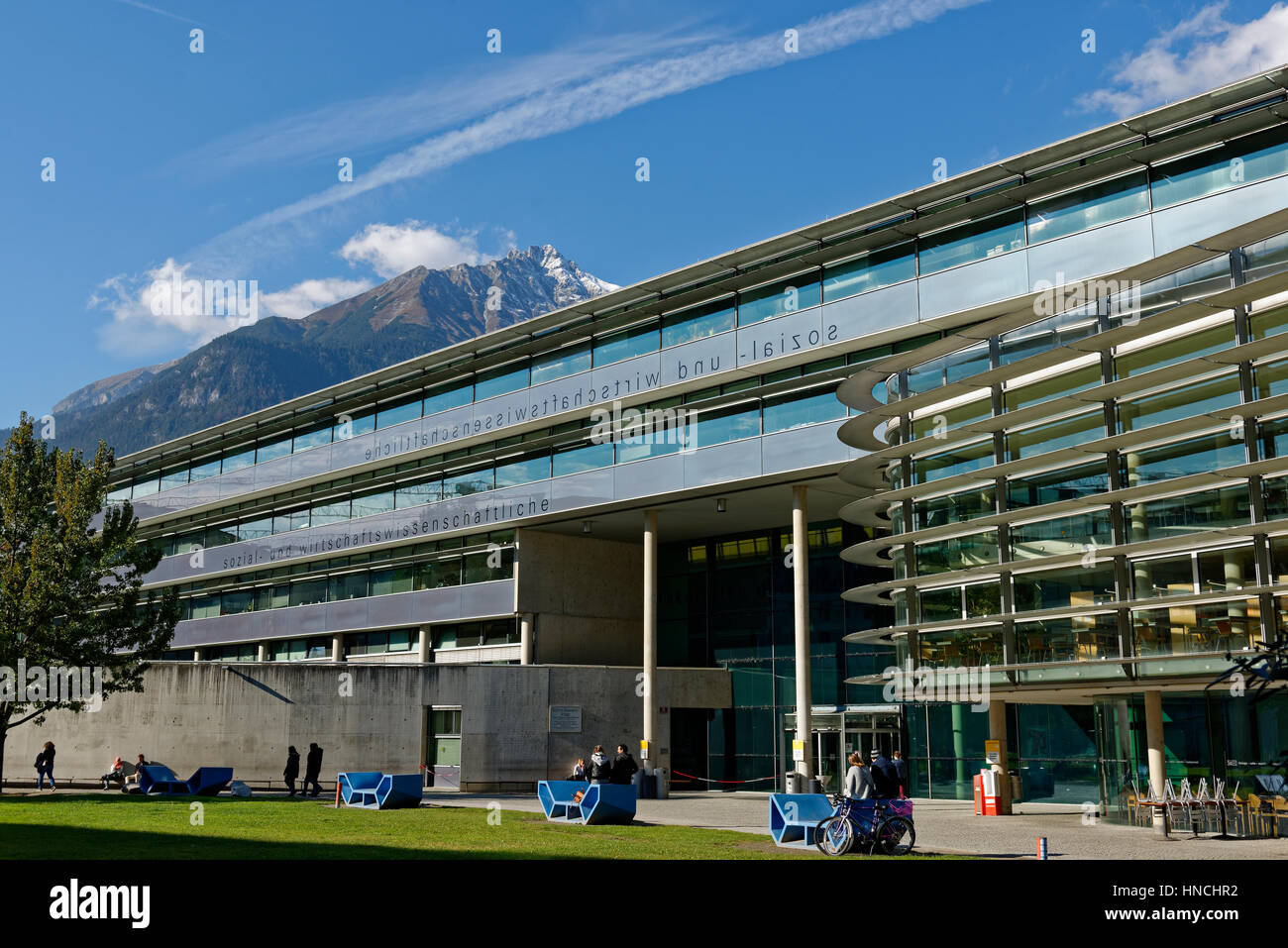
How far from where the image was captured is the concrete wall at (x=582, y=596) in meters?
42.7

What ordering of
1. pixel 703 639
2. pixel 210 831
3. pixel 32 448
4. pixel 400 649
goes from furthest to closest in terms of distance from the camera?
pixel 400 649 < pixel 703 639 < pixel 32 448 < pixel 210 831

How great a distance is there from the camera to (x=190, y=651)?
201 feet

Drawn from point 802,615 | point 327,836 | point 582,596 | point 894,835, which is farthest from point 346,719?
point 894,835

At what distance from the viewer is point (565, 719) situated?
39312 millimetres

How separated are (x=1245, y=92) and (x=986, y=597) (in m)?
12.3

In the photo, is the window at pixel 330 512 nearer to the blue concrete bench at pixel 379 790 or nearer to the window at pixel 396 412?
the window at pixel 396 412

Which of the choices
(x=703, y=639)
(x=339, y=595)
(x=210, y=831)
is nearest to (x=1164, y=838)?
(x=210, y=831)

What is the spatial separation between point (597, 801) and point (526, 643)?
763 inches

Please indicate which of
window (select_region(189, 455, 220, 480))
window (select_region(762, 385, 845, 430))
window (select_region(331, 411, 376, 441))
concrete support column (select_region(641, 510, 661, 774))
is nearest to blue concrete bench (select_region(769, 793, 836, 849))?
window (select_region(762, 385, 845, 430))
